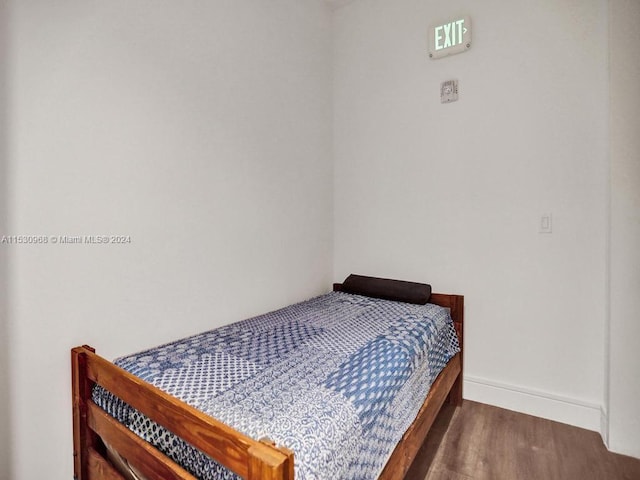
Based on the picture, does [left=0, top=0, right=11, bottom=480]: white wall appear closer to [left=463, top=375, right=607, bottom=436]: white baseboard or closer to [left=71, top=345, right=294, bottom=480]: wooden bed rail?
[left=71, top=345, right=294, bottom=480]: wooden bed rail

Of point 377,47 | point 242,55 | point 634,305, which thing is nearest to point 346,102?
point 377,47

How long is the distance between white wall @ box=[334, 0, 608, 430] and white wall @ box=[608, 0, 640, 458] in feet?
0.48

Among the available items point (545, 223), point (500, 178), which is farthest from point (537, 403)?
point (500, 178)

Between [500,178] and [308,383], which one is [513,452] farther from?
[500,178]

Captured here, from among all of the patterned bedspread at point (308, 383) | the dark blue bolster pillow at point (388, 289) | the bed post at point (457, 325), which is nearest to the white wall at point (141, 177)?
the patterned bedspread at point (308, 383)

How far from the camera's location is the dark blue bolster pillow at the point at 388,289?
2254 mm

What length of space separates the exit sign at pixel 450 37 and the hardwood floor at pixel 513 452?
237 cm

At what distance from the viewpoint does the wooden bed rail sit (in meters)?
0.70

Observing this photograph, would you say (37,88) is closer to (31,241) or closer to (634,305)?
(31,241)

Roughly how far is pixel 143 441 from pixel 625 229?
7.49 feet

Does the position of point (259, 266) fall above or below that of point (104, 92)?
below

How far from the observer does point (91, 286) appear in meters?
1.35

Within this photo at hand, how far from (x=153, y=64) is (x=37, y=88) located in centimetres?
50

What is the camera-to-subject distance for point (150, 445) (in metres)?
0.99
